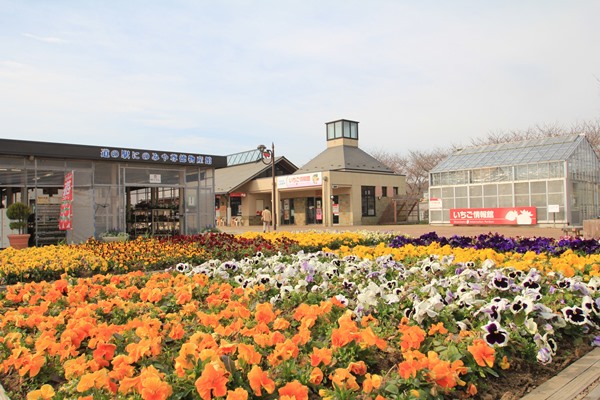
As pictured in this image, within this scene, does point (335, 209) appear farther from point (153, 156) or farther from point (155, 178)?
point (153, 156)

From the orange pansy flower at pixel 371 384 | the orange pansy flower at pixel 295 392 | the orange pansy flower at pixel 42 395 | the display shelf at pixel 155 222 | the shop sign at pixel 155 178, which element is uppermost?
the shop sign at pixel 155 178

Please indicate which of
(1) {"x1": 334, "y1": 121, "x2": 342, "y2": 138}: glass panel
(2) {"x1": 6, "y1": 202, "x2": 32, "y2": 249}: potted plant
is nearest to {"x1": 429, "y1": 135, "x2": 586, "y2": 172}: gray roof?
(1) {"x1": 334, "y1": 121, "x2": 342, "y2": 138}: glass panel

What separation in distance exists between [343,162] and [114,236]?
2349 centimetres

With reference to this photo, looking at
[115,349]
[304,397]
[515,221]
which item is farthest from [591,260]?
[515,221]

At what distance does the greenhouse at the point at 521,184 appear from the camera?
26.1 m

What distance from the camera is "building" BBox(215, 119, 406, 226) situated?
34.8 metres

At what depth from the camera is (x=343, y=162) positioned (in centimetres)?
3772

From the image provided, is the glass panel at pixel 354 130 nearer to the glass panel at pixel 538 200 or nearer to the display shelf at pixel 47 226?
the glass panel at pixel 538 200

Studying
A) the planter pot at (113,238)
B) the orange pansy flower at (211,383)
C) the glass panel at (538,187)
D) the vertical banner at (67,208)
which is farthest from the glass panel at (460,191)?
the orange pansy flower at (211,383)

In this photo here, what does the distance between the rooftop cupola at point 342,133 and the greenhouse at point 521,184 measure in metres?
11.3

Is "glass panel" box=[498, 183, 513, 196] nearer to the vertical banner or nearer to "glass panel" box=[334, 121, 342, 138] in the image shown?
"glass panel" box=[334, 121, 342, 138]

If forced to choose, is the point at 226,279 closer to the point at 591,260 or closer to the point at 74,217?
the point at 591,260

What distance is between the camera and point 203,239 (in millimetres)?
12086

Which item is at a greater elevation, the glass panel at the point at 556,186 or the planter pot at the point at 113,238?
the glass panel at the point at 556,186
